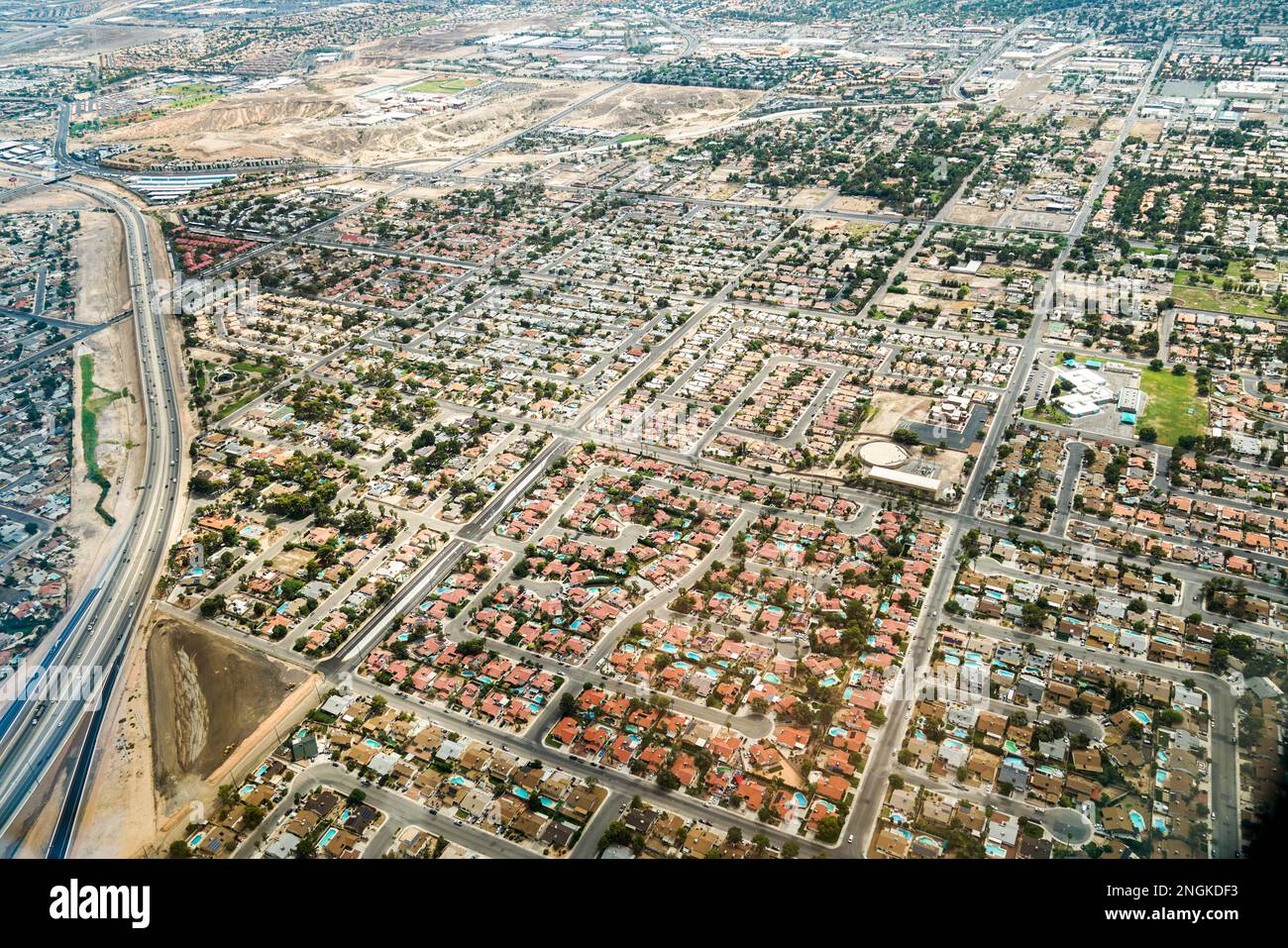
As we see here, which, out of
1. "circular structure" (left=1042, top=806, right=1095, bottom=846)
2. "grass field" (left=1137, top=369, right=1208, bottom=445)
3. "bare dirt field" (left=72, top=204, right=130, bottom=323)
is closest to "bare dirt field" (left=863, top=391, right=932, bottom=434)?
"grass field" (left=1137, top=369, right=1208, bottom=445)

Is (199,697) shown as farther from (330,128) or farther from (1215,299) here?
(330,128)

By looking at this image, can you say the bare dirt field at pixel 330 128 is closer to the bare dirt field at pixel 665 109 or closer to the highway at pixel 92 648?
the bare dirt field at pixel 665 109

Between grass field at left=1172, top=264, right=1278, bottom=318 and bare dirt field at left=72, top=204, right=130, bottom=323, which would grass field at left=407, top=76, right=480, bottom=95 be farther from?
grass field at left=1172, top=264, right=1278, bottom=318

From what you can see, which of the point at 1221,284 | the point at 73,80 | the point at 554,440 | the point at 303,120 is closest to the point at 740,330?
the point at 554,440

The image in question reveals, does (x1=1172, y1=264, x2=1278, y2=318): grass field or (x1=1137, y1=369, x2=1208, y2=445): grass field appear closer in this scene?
(x1=1137, y1=369, x2=1208, y2=445): grass field

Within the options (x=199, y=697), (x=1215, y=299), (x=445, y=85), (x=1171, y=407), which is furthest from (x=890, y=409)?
(x=445, y=85)
